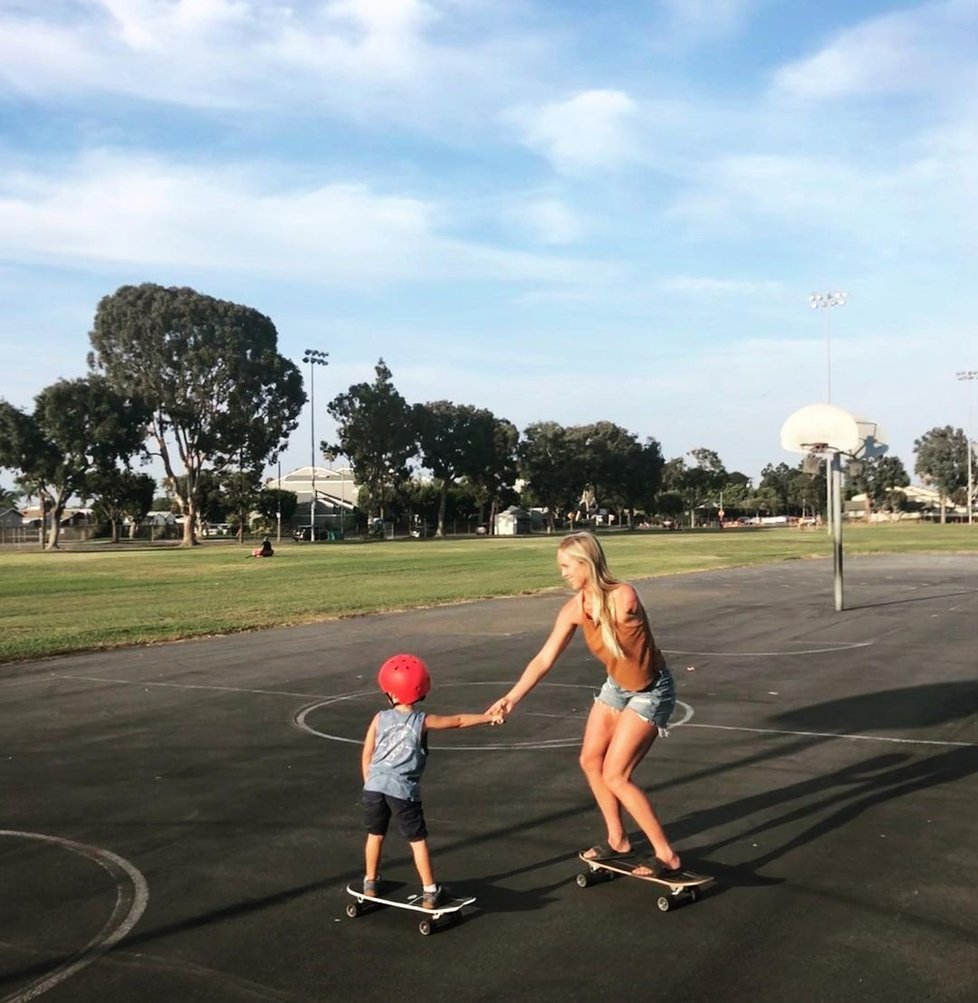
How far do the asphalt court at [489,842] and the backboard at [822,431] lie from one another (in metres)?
10.0

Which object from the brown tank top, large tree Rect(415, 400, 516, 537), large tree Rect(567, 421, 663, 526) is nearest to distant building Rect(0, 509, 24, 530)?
large tree Rect(415, 400, 516, 537)

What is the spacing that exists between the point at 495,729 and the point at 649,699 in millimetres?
4173

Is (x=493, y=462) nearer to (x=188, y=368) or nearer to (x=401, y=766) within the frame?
(x=188, y=368)

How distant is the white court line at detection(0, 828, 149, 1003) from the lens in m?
4.18

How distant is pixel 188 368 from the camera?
3073 inches

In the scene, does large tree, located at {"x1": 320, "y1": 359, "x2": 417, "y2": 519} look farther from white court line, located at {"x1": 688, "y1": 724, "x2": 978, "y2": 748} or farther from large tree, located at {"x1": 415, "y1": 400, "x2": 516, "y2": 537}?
white court line, located at {"x1": 688, "y1": 724, "x2": 978, "y2": 748}

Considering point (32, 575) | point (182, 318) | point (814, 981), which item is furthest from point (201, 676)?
point (182, 318)

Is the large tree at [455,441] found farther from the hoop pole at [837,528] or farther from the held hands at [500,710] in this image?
the held hands at [500,710]

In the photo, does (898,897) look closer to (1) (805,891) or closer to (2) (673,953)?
(1) (805,891)

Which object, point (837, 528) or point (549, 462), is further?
point (549, 462)

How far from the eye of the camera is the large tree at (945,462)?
140125 millimetres

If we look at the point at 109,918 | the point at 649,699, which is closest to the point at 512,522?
the point at 649,699

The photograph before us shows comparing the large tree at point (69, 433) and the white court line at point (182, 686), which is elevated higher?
the large tree at point (69, 433)

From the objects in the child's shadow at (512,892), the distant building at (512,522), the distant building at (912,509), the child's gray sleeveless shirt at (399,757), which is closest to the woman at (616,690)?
the child's shadow at (512,892)
